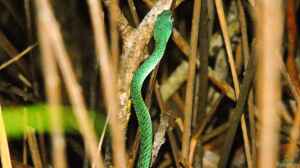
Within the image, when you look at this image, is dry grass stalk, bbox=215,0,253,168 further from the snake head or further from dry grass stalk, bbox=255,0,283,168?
dry grass stalk, bbox=255,0,283,168

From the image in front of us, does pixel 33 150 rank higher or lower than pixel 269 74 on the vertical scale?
lower

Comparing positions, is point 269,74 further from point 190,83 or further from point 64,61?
point 190,83

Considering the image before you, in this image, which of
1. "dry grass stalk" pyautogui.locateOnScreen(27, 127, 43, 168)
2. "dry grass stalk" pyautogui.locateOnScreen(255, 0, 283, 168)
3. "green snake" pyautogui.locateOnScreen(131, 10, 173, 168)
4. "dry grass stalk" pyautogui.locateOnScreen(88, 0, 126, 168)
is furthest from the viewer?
"dry grass stalk" pyautogui.locateOnScreen(27, 127, 43, 168)

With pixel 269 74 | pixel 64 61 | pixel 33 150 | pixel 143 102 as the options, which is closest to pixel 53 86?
pixel 64 61

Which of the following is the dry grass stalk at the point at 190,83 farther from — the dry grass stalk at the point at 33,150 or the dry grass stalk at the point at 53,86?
the dry grass stalk at the point at 53,86

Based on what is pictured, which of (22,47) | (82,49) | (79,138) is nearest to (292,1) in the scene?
Result: (79,138)

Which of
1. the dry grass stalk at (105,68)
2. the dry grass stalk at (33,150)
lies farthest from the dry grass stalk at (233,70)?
the dry grass stalk at (105,68)

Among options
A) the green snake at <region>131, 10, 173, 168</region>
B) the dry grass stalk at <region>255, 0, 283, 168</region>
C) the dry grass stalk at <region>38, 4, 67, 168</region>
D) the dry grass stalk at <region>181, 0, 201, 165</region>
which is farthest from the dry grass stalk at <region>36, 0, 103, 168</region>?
the dry grass stalk at <region>181, 0, 201, 165</region>

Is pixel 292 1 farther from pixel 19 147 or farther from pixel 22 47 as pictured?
pixel 22 47
